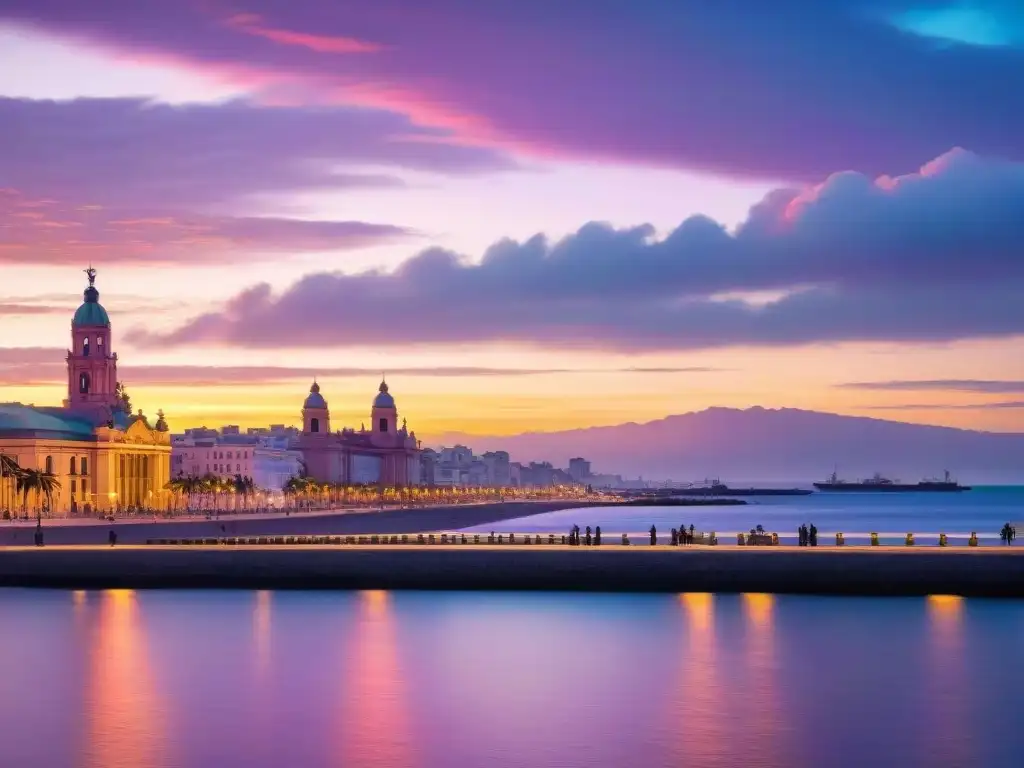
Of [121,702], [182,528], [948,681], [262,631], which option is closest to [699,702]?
[948,681]

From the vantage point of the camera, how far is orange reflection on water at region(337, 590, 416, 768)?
3728cm

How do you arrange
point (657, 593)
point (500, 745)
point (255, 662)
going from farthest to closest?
1. point (657, 593)
2. point (255, 662)
3. point (500, 745)

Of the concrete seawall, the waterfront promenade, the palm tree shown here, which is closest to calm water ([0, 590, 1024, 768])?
the concrete seawall

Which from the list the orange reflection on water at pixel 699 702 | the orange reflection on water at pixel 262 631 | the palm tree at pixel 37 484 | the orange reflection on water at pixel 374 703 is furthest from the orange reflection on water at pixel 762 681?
the palm tree at pixel 37 484

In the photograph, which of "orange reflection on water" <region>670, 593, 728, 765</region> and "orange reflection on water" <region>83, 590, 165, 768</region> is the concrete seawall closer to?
"orange reflection on water" <region>670, 593, 728, 765</region>

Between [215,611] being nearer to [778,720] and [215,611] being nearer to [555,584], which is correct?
[555,584]

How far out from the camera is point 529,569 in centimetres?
7606

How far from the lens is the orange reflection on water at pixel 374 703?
1468 inches

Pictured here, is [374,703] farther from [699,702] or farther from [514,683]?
[699,702]

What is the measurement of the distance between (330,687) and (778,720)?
1315 centimetres

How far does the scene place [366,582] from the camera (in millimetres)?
77875

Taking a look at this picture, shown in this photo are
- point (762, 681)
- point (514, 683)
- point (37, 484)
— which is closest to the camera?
point (762, 681)

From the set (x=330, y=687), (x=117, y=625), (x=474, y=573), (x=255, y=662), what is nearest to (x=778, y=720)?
(x=330, y=687)

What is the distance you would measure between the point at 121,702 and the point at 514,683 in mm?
11053
